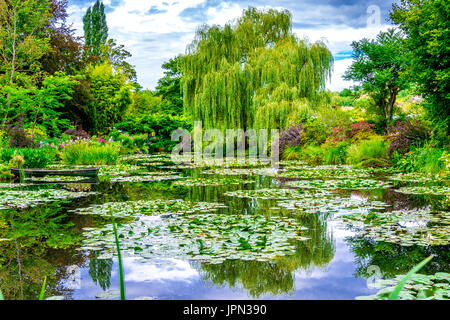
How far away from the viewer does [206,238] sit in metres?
3.90

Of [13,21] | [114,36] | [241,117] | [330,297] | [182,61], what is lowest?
[330,297]

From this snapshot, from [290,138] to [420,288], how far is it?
14.7 meters

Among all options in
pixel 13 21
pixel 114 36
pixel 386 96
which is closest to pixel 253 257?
pixel 386 96

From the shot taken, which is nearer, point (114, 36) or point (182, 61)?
point (182, 61)

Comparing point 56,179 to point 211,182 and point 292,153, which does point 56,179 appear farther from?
point 292,153

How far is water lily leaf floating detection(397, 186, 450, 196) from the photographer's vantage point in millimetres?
6645

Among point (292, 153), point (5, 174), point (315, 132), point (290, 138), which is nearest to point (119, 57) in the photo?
point (290, 138)

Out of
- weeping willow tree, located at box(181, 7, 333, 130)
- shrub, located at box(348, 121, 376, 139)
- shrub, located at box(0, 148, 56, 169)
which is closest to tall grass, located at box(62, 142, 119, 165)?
shrub, located at box(0, 148, 56, 169)

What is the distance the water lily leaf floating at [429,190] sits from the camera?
6.64m

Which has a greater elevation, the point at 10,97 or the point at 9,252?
the point at 10,97

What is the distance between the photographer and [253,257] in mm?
3291

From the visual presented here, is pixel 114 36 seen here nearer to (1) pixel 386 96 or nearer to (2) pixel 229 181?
(1) pixel 386 96

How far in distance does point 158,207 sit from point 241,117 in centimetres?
1317
